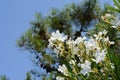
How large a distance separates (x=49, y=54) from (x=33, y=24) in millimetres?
652

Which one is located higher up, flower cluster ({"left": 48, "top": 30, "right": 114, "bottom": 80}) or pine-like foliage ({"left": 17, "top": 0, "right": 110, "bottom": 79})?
pine-like foliage ({"left": 17, "top": 0, "right": 110, "bottom": 79})

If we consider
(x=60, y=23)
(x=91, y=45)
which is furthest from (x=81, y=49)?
(x=60, y=23)

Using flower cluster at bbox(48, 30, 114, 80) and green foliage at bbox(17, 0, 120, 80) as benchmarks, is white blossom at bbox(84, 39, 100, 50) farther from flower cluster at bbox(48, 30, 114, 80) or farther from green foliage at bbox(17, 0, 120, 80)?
green foliage at bbox(17, 0, 120, 80)

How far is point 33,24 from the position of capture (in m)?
5.50

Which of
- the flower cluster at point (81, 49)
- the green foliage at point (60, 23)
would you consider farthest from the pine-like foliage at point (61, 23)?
the flower cluster at point (81, 49)

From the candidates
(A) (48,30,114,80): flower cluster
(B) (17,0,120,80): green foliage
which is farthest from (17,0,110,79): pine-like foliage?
(A) (48,30,114,80): flower cluster

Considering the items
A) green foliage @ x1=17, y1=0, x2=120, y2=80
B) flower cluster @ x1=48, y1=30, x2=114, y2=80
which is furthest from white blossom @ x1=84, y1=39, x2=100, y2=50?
Result: green foliage @ x1=17, y1=0, x2=120, y2=80

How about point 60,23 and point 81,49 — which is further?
point 60,23

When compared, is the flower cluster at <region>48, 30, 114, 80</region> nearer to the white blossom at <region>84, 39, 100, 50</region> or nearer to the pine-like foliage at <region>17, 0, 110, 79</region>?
the white blossom at <region>84, 39, 100, 50</region>

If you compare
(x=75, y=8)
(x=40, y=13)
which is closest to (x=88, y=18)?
(x=75, y=8)

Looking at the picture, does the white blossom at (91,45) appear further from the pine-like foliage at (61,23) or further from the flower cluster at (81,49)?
the pine-like foliage at (61,23)

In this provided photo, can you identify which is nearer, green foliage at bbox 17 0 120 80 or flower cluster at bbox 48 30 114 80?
flower cluster at bbox 48 30 114 80

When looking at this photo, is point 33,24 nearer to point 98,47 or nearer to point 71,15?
point 71,15

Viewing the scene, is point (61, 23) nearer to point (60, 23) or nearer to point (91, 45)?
point (60, 23)
